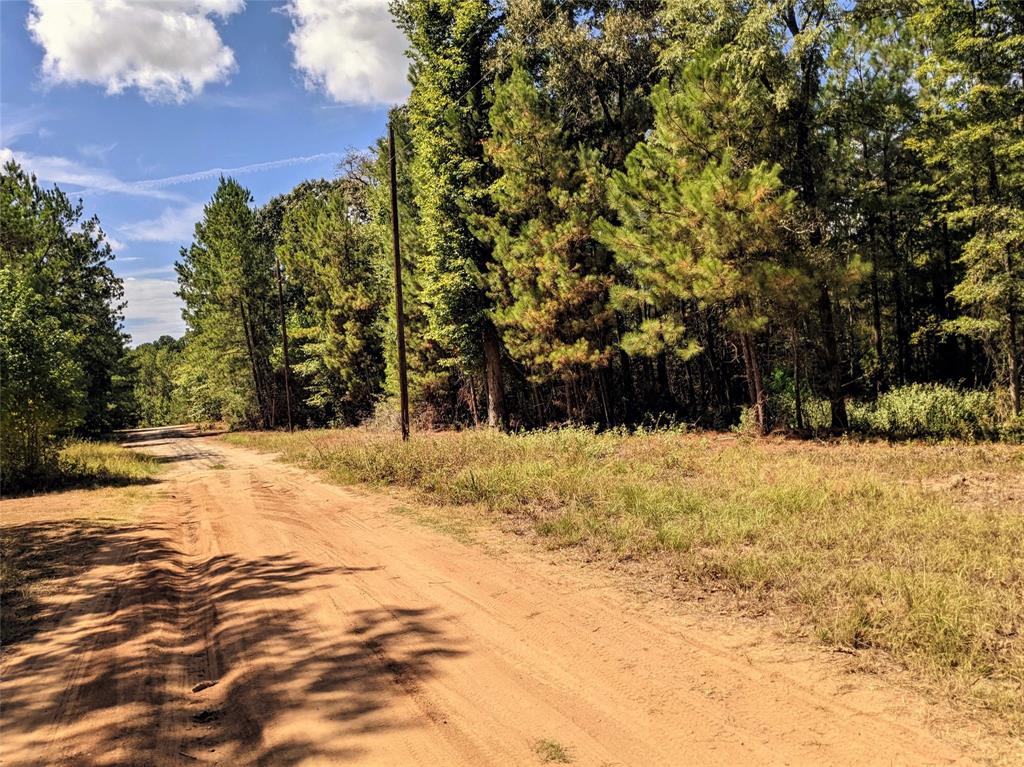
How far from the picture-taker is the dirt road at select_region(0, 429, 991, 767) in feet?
10.8

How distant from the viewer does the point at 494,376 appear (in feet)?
73.2

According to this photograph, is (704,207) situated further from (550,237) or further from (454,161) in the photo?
(454,161)

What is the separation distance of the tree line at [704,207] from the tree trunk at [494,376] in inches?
3.4

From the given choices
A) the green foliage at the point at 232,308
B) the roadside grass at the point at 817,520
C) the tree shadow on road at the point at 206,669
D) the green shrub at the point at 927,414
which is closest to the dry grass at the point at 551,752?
the tree shadow on road at the point at 206,669

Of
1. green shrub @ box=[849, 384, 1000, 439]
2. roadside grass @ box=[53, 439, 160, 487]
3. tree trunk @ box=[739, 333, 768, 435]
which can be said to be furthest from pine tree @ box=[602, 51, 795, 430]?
roadside grass @ box=[53, 439, 160, 487]

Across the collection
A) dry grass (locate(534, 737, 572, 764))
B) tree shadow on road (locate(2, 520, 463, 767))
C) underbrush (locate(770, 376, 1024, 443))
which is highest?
underbrush (locate(770, 376, 1024, 443))

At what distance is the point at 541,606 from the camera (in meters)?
5.36

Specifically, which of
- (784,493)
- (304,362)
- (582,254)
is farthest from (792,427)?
(304,362)

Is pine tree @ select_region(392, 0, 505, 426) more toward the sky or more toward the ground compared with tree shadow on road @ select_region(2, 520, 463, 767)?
more toward the sky

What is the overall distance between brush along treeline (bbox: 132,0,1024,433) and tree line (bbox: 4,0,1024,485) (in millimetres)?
88

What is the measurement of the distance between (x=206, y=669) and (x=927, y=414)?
18.9m

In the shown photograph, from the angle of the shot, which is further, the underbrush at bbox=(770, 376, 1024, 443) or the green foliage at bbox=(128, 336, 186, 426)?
the green foliage at bbox=(128, 336, 186, 426)

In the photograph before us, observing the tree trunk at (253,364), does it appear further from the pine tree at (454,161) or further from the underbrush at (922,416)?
the underbrush at (922,416)

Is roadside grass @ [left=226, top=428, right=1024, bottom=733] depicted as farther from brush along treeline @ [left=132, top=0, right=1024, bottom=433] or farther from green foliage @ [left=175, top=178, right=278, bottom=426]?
green foliage @ [left=175, top=178, right=278, bottom=426]
